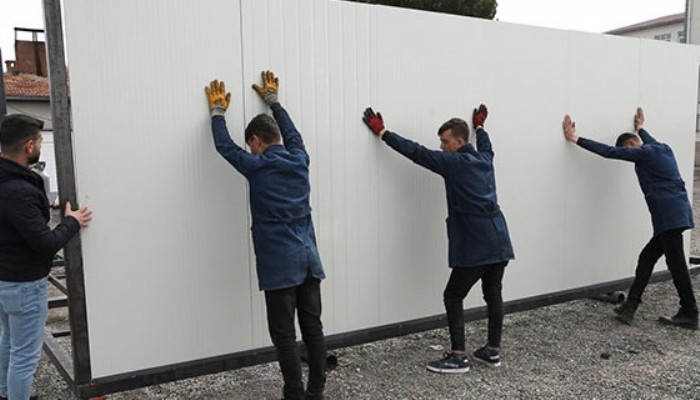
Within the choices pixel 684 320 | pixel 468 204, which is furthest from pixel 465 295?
pixel 684 320

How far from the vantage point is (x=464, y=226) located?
4082mm

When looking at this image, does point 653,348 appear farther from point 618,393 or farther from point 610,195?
point 610,195

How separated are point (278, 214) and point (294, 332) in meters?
0.67

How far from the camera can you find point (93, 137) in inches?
128

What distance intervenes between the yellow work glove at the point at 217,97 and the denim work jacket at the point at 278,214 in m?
0.23

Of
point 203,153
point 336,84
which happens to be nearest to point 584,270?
point 336,84

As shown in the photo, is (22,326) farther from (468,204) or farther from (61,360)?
(468,204)

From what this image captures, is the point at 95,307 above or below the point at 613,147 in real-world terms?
below

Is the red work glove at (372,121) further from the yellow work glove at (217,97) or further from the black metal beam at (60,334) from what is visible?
the black metal beam at (60,334)

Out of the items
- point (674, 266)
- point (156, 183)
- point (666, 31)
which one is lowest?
point (674, 266)

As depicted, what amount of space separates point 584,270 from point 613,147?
1162mm

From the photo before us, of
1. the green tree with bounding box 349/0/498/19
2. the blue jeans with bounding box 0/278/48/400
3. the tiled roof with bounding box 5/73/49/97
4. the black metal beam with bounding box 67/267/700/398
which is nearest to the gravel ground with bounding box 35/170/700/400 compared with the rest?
the black metal beam with bounding box 67/267/700/398

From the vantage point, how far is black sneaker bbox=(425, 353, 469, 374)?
4.12m

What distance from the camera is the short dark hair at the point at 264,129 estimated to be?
3.40 meters
